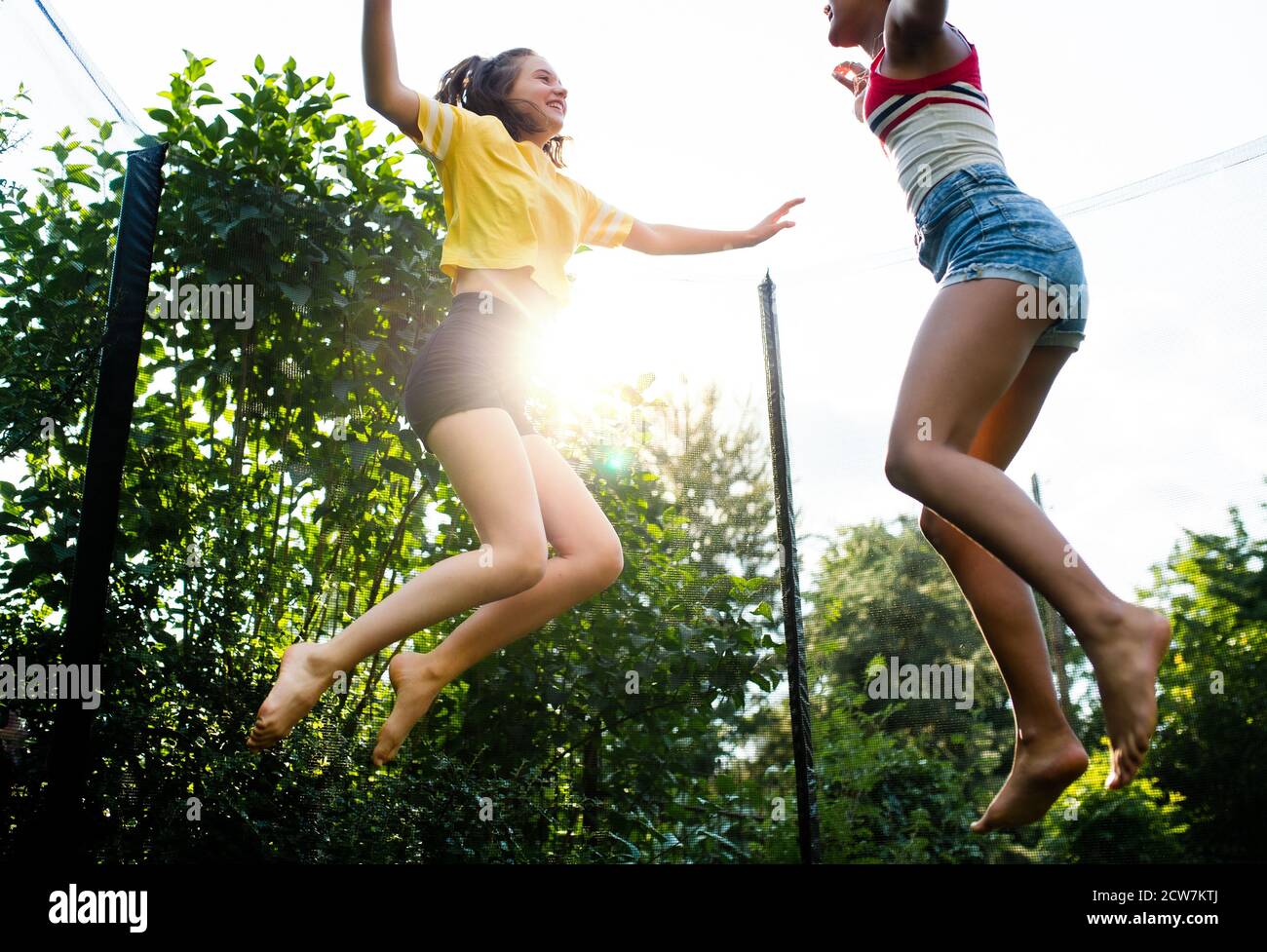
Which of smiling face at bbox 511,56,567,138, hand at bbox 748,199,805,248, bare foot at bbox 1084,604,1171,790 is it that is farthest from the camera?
hand at bbox 748,199,805,248

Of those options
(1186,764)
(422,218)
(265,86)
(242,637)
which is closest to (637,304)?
(422,218)

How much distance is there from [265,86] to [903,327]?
197cm

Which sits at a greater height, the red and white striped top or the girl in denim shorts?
the red and white striped top

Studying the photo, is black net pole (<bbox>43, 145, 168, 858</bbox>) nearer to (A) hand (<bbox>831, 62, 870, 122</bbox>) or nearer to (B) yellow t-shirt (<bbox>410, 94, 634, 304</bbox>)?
(B) yellow t-shirt (<bbox>410, 94, 634, 304</bbox>)

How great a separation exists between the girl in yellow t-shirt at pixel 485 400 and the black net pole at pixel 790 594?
4.18ft

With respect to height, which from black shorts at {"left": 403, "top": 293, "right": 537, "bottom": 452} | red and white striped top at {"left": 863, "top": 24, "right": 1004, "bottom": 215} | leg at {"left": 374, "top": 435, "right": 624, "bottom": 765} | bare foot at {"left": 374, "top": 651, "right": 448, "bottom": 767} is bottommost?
bare foot at {"left": 374, "top": 651, "right": 448, "bottom": 767}

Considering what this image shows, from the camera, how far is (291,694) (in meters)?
1.34

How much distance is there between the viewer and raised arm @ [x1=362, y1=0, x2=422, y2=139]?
1325mm

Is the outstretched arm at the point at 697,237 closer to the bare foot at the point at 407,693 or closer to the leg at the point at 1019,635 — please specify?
the leg at the point at 1019,635

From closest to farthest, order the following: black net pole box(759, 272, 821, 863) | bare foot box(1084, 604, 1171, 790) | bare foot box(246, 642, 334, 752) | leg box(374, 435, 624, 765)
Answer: bare foot box(1084, 604, 1171, 790)
bare foot box(246, 642, 334, 752)
leg box(374, 435, 624, 765)
black net pole box(759, 272, 821, 863)

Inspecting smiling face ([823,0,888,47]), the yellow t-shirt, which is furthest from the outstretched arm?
smiling face ([823,0,888,47])

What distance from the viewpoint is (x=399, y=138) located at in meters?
2.66

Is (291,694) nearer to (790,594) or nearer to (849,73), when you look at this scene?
(849,73)

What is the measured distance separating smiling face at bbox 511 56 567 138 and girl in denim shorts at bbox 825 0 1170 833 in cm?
54
